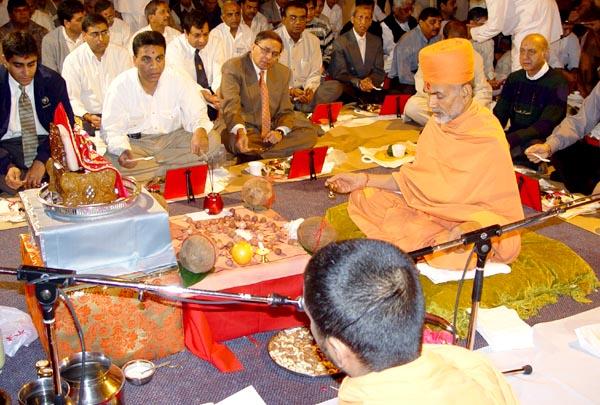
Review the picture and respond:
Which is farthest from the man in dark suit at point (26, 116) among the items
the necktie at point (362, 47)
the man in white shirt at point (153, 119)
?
the necktie at point (362, 47)

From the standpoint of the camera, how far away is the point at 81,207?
283cm

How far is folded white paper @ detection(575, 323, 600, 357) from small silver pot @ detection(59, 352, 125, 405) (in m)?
2.03

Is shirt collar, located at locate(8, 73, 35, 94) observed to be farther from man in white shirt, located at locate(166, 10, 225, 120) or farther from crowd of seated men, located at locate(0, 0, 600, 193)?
man in white shirt, located at locate(166, 10, 225, 120)

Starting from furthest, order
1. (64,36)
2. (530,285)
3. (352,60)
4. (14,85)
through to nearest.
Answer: (352,60)
(64,36)
(14,85)
(530,285)

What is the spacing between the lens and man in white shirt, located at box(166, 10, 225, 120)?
21.5ft

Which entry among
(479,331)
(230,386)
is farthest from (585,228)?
(230,386)

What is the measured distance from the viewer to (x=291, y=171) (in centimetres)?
519

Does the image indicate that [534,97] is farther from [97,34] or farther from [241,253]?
[97,34]

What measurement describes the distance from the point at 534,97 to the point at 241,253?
11.5ft

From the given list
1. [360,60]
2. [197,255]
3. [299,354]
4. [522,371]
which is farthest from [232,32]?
[522,371]

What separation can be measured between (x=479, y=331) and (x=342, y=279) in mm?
1941

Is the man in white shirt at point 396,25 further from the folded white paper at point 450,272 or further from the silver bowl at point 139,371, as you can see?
the silver bowl at point 139,371

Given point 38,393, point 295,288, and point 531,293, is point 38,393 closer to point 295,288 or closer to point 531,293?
point 295,288

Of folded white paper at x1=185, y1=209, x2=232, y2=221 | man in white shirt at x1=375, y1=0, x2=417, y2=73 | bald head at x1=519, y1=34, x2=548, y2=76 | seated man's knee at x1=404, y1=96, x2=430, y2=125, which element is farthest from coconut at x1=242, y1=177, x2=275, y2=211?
man in white shirt at x1=375, y1=0, x2=417, y2=73
